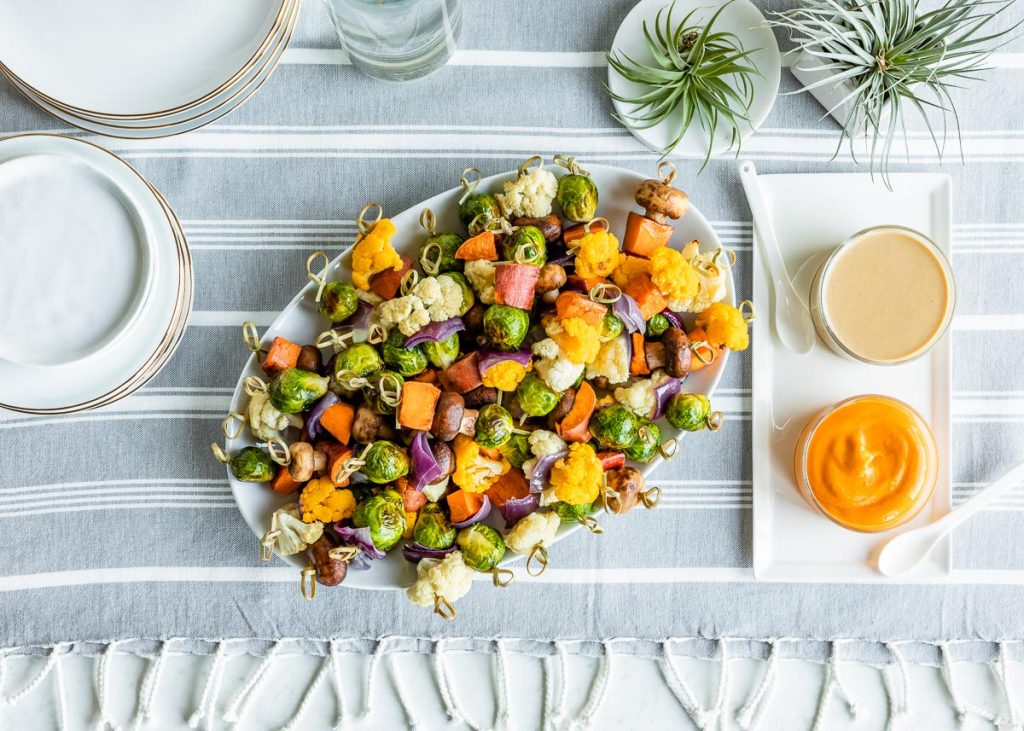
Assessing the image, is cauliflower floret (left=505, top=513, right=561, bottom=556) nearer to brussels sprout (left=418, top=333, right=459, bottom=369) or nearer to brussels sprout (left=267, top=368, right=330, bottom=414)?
brussels sprout (left=418, top=333, right=459, bottom=369)

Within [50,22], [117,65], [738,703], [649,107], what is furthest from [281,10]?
[738,703]

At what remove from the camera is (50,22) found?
51.9 inches

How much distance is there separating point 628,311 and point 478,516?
0.47 metres

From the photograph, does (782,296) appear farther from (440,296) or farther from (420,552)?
(420,552)

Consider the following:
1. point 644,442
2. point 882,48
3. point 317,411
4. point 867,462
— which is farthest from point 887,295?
point 317,411

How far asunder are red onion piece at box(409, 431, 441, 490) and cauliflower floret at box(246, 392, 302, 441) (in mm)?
241

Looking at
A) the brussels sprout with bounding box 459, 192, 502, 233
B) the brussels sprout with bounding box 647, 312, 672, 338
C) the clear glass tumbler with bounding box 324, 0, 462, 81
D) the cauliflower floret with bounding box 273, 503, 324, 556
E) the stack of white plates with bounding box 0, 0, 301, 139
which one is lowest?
the cauliflower floret with bounding box 273, 503, 324, 556

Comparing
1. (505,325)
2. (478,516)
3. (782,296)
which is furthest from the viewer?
(782,296)

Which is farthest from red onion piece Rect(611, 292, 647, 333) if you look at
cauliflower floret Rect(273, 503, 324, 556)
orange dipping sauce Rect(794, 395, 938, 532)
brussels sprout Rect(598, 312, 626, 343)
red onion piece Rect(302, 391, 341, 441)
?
cauliflower floret Rect(273, 503, 324, 556)

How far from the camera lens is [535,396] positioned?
52.9 inches

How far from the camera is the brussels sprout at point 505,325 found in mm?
1312

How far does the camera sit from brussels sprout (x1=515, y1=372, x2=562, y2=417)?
1347mm

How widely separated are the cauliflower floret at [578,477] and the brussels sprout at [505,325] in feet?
0.74

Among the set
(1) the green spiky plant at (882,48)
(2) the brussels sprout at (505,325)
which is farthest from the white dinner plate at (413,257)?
(1) the green spiky plant at (882,48)
